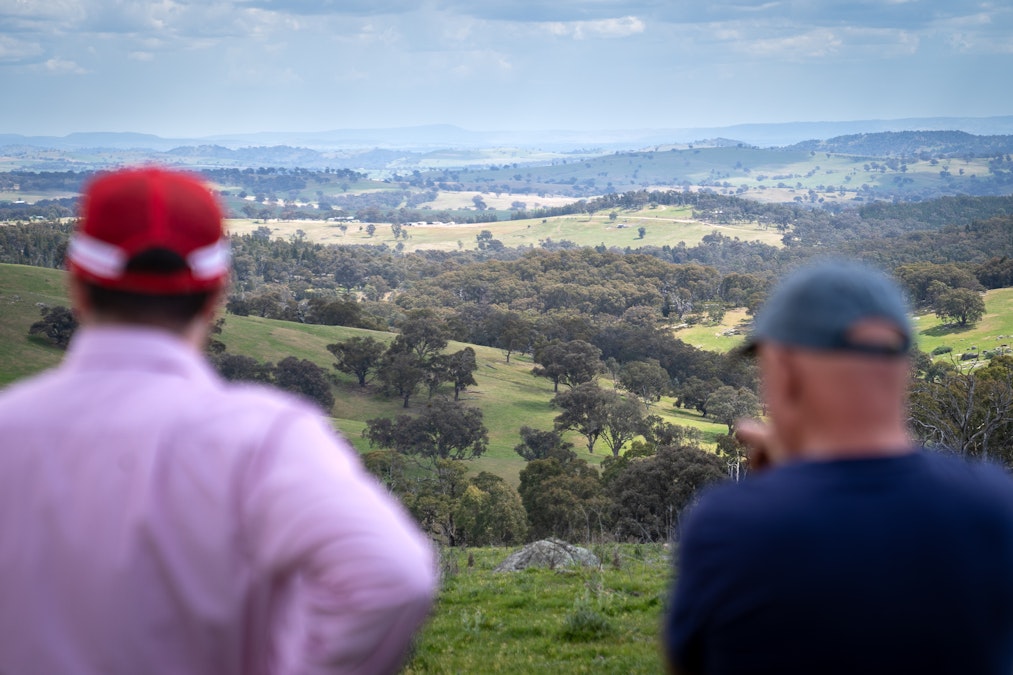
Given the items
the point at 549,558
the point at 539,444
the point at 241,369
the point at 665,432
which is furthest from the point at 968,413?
the point at 241,369

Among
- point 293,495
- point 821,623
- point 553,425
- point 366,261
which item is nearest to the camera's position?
point 293,495

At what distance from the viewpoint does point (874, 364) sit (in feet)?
6.89

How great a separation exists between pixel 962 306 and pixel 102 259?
106m

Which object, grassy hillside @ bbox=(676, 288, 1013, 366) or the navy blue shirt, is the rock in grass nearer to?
the navy blue shirt

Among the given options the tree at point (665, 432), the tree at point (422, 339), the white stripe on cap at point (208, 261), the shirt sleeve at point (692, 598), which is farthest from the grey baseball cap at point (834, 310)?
the tree at point (422, 339)

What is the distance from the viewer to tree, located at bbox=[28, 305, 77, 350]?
65312 millimetres

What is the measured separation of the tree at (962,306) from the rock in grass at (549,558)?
91.9 metres

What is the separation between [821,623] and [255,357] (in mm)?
73961

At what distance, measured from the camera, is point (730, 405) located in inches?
2857

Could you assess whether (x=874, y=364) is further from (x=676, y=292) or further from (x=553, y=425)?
(x=676, y=292)

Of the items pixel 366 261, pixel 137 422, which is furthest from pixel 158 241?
pixel 366 261

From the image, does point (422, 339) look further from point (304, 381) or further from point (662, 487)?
point (662, 487)

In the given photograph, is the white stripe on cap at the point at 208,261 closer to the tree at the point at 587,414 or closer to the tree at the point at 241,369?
the tree at the point at 587,414

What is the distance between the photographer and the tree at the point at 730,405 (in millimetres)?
70250
